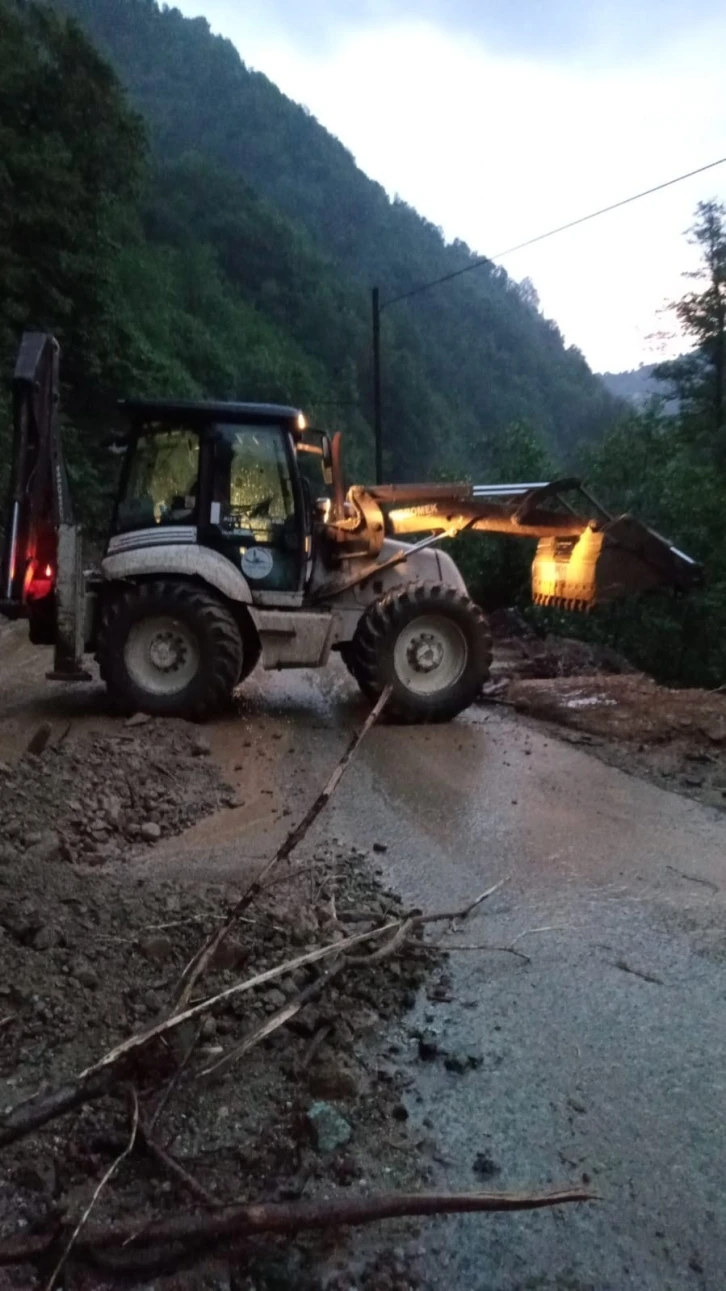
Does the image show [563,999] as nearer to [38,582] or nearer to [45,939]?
[45,939]

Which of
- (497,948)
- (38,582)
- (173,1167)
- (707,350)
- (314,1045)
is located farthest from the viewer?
(707,350)

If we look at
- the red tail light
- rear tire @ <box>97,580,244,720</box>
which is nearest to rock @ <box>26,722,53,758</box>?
rear tire @ <box>97,580,244,720</box>

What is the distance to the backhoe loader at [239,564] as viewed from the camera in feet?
30.2

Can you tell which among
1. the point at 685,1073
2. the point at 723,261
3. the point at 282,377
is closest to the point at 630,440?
the point at 723,261

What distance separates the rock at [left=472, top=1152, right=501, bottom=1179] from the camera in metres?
3.13

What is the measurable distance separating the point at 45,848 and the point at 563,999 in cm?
271

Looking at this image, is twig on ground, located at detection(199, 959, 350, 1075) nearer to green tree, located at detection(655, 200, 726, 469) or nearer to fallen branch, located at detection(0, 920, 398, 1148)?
fallen branch, located at detection(0, 920, 398, 1148)

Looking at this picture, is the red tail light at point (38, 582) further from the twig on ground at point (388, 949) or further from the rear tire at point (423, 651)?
the twig on ground at point (388, 949)

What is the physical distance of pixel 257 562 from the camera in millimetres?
9594

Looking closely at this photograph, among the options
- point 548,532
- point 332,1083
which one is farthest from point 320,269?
point 332,1083

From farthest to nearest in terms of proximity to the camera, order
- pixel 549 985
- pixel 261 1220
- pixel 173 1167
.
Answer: pixel 549 985, pixel 173 1167, pixel 261 1220

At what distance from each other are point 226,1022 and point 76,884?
1.32 m

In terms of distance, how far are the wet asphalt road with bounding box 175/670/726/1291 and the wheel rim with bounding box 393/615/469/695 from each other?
1.41m

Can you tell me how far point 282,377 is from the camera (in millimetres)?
54125
